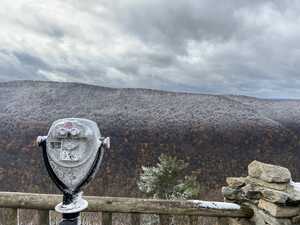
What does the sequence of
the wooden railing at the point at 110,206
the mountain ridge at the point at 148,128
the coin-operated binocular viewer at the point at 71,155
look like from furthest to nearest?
Answer: 1. the mountain ridge at the point at 148,128
2. the wooden railing at the point at 110,206
3. the coin-operated binocular viewer at the point at 71,155

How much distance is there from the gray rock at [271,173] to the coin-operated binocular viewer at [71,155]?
1058 mm

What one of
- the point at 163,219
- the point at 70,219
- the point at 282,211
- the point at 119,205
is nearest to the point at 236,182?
the point at 282,211

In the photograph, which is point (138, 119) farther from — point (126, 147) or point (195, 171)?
point (195, 171)

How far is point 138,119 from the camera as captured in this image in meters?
14.0

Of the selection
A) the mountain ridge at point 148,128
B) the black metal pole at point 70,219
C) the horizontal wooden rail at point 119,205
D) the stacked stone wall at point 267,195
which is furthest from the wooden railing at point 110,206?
the mountain ridge at point 148,128

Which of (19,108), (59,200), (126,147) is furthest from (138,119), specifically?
(59,200)

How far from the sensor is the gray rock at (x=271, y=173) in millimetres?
1632

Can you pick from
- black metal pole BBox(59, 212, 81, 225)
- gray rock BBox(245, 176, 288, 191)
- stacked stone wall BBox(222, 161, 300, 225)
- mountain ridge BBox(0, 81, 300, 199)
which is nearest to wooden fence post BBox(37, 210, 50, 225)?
black metal pole BBox(59, 212, 81, 225)

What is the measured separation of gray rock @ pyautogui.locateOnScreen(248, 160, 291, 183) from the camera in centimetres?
163

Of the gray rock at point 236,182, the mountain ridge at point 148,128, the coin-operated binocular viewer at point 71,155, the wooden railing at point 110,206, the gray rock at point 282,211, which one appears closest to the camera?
the coin-operated binocular viewer at point 71,155

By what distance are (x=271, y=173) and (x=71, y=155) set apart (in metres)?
1.17

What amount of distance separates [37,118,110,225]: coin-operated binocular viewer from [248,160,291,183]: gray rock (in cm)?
106

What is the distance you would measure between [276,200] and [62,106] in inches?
487

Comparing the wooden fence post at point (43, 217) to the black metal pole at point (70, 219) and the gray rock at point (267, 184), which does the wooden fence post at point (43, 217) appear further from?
the gray rock at point (267, 184)
